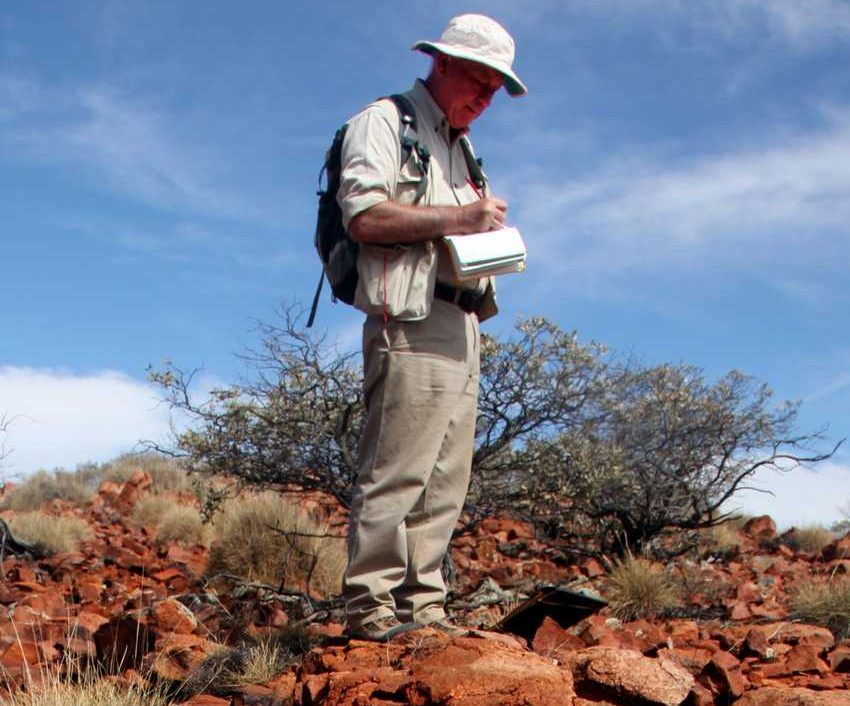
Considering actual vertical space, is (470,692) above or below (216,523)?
below

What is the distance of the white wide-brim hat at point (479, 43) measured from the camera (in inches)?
173

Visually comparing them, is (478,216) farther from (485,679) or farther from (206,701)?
(206,701)

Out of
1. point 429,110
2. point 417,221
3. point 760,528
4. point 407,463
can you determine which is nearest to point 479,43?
point 429,110

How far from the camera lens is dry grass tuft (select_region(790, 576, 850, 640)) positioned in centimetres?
679

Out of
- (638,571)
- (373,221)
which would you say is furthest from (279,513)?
(373,221)

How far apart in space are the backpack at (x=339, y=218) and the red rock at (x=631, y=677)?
157 centimetres

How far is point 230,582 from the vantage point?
8719 millimetres

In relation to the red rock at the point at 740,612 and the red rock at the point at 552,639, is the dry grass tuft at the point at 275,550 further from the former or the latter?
the red rock at the point at 552,639

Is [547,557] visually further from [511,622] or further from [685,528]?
[511,622]

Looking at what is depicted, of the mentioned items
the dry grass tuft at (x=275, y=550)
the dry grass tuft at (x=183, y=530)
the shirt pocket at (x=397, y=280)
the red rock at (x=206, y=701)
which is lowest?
the red rock at (x=206, y=701)

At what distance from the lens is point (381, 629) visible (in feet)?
14.0

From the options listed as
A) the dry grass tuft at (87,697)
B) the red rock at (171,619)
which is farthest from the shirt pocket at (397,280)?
the red rock at (171,619)

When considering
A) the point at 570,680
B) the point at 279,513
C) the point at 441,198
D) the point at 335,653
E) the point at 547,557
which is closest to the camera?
the point at 570,680

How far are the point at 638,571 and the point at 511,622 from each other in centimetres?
297
